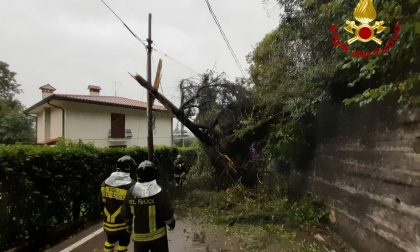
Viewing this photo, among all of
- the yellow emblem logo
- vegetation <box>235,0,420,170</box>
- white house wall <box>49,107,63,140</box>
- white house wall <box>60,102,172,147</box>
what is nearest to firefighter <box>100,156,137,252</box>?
vegetation <box>235,0,420,170</box>

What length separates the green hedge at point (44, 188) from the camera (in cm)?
596

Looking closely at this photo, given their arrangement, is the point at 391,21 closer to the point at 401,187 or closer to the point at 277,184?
the point at 401,187

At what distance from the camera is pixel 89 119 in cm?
2617

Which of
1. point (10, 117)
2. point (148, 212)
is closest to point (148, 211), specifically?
point (148, 212)

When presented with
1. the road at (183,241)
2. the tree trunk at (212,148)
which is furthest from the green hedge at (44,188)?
the tree trunk at (212,148)

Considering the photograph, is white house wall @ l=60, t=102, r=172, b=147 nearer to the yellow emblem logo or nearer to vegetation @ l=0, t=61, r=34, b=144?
vegetation @ l=0, t=61, r=34, b=144

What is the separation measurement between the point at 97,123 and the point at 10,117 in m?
15.9

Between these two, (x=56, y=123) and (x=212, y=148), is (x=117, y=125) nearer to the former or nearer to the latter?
(x=56, y=123)

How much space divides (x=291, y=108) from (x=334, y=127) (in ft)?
4.72

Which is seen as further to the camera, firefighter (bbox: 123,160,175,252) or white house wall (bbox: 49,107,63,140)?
white house wall (bbox: 49,107,63,140)

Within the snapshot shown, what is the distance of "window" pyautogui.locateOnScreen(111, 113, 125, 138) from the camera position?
28.6 metres

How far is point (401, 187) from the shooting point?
4.59 meters

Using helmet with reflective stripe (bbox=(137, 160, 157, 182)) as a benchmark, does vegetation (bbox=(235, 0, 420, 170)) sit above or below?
above

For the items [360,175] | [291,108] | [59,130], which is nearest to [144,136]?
[59,130]
